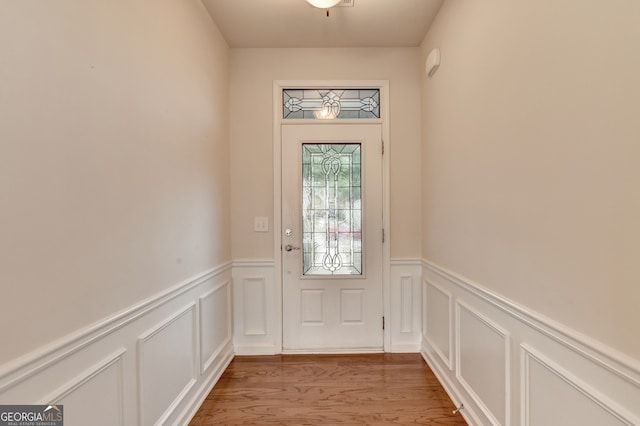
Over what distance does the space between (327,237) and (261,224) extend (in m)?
0.60

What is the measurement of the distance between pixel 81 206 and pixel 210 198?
3.85 ft

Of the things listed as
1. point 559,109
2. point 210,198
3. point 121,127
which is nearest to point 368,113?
point 210,198

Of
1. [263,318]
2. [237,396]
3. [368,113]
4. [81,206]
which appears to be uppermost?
[368,113]

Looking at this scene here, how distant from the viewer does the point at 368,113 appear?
2736mm

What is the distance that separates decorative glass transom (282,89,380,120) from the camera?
2.73m

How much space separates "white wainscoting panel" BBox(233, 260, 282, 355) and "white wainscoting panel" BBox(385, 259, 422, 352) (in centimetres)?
104

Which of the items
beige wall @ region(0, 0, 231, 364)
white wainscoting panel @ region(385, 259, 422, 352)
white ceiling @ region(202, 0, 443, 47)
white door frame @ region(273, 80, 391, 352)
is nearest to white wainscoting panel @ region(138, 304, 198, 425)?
beige wall @ region(0, 0, 231, 364)

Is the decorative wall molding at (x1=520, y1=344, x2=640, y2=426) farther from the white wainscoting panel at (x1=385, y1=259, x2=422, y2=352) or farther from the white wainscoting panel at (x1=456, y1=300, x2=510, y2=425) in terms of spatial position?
the white wainscoting panel at (x1=385, y1=259, x2=422, y2=352)

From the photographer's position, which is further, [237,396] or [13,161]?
[237,396]

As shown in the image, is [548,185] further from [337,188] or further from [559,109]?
[337,188]

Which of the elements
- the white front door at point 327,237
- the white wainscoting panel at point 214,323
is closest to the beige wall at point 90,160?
the white wainscoting panel at point 214,323

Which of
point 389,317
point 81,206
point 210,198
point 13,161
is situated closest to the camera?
point 13,161

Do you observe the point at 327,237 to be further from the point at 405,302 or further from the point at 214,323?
the point at 214,323

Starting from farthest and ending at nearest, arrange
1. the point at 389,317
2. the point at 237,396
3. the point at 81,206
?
the point at 389,317
the point at 237,396
the point at 81,206
